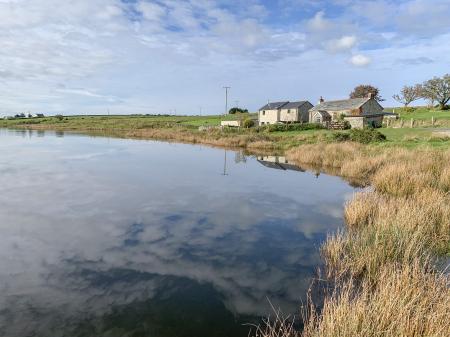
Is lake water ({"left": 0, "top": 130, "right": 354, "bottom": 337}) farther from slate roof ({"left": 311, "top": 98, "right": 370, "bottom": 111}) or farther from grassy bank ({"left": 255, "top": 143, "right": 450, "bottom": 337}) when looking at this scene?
slate roof ({"left": 311, "top": 98, "right": 370, "bottom": 111})

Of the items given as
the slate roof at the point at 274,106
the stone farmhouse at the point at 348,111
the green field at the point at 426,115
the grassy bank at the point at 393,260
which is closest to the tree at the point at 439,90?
the green field at the point at 426,115

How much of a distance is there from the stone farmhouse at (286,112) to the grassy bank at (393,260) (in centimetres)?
5233

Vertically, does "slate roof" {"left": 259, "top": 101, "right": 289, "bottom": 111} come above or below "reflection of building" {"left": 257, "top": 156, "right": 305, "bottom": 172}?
above

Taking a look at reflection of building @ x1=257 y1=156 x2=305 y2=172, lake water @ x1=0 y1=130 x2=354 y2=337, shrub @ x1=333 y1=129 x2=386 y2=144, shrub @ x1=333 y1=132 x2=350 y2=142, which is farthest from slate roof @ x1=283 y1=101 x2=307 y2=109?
lake water @ x1=0 y1=130 x2=354 y2=337

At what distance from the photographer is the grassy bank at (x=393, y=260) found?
17.5 ft

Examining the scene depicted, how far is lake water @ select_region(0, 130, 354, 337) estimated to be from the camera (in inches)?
303

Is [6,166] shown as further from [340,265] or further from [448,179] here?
[448,179]

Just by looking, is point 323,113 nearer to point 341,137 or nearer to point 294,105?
point 294,105

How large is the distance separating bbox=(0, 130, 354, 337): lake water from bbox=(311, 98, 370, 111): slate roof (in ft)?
156

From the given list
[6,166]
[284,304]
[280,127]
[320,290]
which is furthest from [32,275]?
[280,127]

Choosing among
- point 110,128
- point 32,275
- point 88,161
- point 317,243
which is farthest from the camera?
point 110,128

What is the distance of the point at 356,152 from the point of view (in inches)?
1185

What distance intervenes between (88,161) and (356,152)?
23041 mm

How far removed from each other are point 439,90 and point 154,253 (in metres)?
86.6
